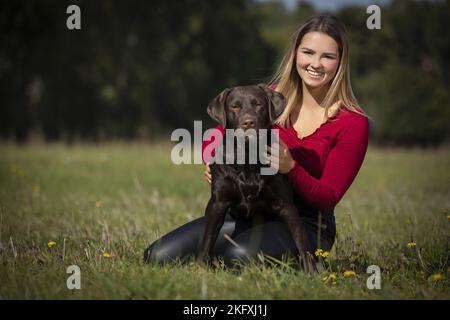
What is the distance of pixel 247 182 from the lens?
4.01 meters

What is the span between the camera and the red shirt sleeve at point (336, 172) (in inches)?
163

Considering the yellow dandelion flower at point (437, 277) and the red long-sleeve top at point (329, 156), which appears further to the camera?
the red long-sleeve top at point (329, 156)

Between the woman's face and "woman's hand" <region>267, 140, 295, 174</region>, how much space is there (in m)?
0.87

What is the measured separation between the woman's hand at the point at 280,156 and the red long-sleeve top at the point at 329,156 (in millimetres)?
149

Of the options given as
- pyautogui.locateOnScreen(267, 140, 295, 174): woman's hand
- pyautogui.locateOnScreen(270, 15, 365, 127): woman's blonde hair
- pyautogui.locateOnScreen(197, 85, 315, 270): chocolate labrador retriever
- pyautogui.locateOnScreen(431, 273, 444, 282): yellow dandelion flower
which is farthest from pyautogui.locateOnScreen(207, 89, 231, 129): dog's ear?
pyautogui.locateOnScreen(431, 273, 444, 282): yellow dandelion flower

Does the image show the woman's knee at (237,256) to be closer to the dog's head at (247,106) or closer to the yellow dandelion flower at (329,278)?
the yellow dandelion flower at (329,278)

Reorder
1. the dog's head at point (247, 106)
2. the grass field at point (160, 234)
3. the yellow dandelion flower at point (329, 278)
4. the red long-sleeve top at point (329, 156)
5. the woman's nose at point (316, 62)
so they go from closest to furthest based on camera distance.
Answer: the grass field at point (160, 234) → the yellow dandelion flower at point (329, 278) → the dog's head at point (247, 106) → the red long-sleeve top at point (329, 156) → the woman's nose at point (316, 62)

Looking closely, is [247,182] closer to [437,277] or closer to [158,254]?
[158,254]

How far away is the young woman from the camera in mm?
4199

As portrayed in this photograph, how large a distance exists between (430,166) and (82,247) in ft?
42.1

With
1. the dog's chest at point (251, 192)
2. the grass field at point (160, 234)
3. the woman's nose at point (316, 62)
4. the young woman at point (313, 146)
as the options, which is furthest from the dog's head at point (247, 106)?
the grass field at point (160, 234)

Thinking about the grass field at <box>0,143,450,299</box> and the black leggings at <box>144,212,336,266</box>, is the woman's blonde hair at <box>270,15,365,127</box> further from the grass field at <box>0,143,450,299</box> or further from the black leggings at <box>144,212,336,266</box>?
the grass field at <box>0,143,450,299</box>

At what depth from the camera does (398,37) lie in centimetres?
3127

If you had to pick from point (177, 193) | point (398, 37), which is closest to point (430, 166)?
point (177, 193)
